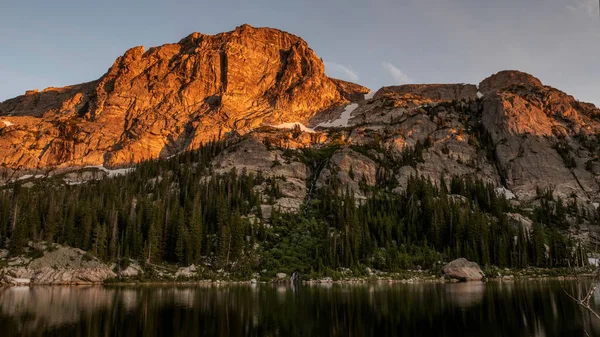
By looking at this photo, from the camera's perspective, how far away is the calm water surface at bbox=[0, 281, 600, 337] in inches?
1066

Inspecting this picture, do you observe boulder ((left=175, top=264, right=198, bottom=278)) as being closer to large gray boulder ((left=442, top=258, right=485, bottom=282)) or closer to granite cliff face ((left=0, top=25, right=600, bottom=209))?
granite cliff face ((left=0, top=25, right=600, bottom=209))

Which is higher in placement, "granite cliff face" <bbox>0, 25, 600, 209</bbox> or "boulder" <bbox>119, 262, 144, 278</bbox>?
"granite cliff face" <bbox>0, 25, 600, 209</bbox>

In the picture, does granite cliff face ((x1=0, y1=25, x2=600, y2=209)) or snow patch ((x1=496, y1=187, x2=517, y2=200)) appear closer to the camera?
snow patch ((x1=496, y1=187, x2=517, y2=200))

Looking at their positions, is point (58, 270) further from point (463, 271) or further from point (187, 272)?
point (463, 271)

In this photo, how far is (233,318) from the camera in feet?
106

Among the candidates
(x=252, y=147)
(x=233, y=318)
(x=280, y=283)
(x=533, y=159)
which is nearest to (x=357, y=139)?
(x=252, y=147)

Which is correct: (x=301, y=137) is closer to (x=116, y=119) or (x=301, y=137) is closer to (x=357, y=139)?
(x=357, y=139)

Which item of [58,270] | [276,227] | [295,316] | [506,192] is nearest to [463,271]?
[276,227]

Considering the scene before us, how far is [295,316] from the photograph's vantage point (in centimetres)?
3338

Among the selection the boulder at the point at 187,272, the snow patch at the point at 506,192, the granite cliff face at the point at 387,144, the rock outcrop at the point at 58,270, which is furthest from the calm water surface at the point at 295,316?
the snow patch at the point at 506,192

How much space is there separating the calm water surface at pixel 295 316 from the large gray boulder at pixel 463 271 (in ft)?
99.5

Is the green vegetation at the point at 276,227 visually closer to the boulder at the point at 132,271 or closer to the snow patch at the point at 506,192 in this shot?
the boulder at the point at 132,271

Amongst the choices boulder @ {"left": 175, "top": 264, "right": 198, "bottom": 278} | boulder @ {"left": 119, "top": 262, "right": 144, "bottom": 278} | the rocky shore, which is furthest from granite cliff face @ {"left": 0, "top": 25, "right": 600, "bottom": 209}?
boulder @ {"left": 119, "top": 262, "right": 144, "bottom": 278}

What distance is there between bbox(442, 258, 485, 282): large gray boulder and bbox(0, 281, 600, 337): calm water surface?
30318mm
